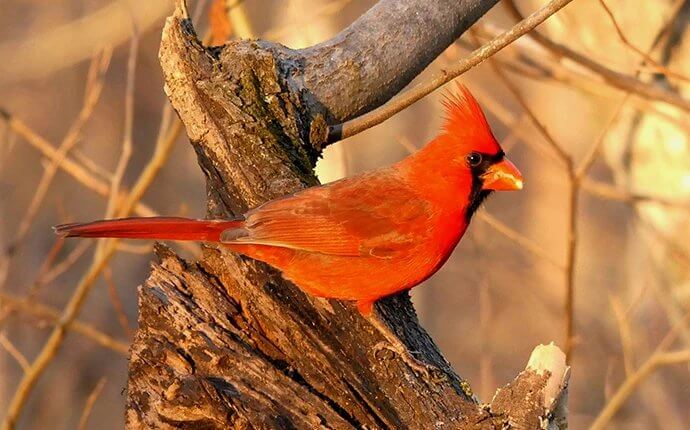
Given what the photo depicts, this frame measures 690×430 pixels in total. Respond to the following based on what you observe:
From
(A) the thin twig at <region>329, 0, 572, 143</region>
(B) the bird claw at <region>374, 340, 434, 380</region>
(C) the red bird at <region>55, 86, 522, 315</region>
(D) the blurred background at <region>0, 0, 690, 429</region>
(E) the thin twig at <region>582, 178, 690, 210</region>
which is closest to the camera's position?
(B) the bird claw at <region>374, 340, 434, 380</region>

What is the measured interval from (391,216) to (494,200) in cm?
1386

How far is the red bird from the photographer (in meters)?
2.97

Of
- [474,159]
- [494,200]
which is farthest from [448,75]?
[494,200]

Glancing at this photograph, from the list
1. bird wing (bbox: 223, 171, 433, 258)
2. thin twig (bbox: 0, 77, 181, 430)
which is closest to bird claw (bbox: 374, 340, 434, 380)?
bird wing (bbox: 223, 171, 433, 258)

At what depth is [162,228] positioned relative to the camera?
2.89 m

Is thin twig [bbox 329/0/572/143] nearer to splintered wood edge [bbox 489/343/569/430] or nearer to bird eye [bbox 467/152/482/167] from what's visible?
bird eye [bbox 467/152/482/167]

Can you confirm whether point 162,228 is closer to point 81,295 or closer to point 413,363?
point 413,363

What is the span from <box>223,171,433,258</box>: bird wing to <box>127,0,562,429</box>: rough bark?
11 cm

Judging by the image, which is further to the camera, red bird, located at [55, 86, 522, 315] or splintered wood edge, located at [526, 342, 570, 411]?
red bird, located at [55, 86, 522, 315]

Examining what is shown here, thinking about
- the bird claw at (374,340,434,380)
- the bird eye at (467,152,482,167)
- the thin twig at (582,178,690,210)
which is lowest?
the bird claw at (374,340,434,380)

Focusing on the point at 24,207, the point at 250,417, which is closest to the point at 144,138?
the point at 24,207

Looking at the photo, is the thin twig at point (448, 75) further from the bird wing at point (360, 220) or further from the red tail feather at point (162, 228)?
the red tail feather at point (162, 228)

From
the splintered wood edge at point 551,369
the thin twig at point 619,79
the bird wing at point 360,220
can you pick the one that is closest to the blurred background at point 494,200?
the thin twig at point 619,79

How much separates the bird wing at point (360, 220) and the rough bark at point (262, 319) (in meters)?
0.11
